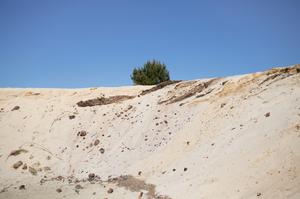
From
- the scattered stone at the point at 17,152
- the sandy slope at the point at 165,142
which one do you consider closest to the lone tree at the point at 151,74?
the sandy slope at the point at 165,142

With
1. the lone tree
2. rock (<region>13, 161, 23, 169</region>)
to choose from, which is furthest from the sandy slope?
the lone tree

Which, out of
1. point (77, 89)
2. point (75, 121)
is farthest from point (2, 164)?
point (77, 89)

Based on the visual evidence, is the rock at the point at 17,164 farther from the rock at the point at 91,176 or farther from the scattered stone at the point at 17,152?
the rock at the point at 91,176

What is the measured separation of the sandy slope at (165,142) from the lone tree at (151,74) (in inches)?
627

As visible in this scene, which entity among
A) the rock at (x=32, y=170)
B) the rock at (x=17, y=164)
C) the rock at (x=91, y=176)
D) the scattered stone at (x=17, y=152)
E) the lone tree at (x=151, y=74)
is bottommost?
the rock at (x=91, y=176)

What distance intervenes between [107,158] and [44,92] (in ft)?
32.0

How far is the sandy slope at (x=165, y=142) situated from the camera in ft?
28.8

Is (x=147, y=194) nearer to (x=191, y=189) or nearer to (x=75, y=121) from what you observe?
(x=191, y=189)

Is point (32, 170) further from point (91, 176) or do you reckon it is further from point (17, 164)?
point (91, 176)

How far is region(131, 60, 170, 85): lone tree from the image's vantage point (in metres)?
35.3

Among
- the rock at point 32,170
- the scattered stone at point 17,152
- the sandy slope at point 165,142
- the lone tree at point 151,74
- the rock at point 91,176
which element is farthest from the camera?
the lone tree at point 151,74

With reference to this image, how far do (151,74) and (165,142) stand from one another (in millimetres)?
22958

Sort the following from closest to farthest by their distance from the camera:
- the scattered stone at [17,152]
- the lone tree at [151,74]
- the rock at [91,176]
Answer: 1. the rock at [91,176]
2. the scattered stone at [17,152]
3. the lone tree at [151,74]

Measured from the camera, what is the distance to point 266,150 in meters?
9.07
